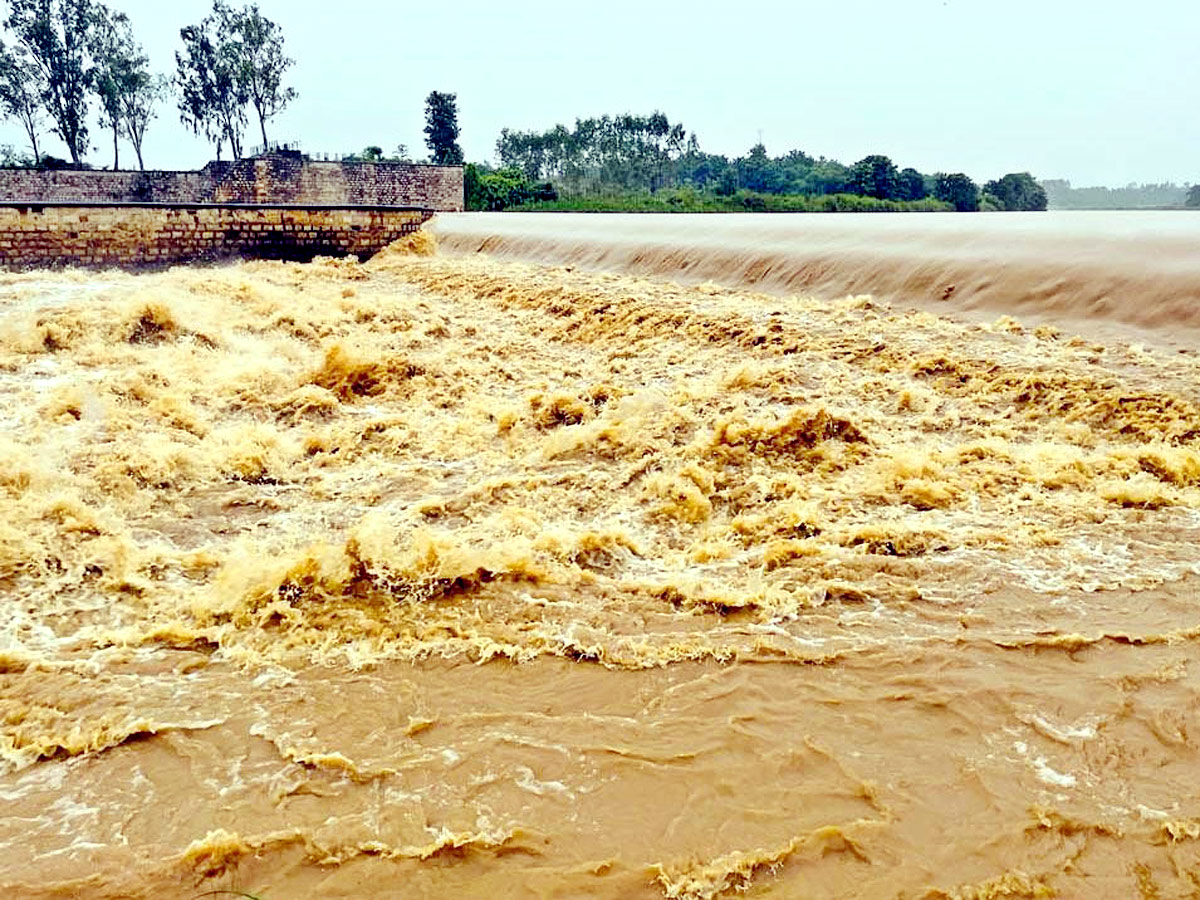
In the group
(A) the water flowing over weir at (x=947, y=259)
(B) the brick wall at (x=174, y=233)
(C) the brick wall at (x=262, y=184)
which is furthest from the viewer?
(C) the brick wall at (x=262, y=184)

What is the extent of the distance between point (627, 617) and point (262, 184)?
82.0 feet

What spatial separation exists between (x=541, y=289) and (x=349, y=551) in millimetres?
7477

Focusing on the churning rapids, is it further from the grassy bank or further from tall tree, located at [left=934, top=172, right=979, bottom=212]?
tall tree, located at [left=934, top=172, right=979, bottom=212]

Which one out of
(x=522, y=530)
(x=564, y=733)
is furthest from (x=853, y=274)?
(x=564, y=733)

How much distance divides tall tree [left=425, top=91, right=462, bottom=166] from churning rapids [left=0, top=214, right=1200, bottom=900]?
2999 cm

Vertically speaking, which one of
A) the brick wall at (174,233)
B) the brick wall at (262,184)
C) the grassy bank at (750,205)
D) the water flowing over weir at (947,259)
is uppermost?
the brick wall at (262,184)

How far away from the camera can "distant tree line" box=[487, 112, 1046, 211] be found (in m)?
34.3

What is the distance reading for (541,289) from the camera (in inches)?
417

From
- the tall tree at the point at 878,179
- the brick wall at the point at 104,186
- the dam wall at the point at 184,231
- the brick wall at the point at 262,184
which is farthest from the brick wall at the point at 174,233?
the tall tree at the point at 878,179

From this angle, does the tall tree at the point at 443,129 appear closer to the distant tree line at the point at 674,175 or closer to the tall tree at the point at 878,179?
the distant tree line at the point at 674,175

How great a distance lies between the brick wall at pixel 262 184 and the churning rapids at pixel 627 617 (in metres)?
19.5

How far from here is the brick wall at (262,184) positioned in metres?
23.8

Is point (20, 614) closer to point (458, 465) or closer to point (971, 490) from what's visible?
point (458, 465)

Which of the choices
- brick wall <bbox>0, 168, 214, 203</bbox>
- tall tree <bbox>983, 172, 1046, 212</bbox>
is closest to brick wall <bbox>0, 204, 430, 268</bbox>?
brick wall <bbox>0, 168, 214, 203</bbox>
